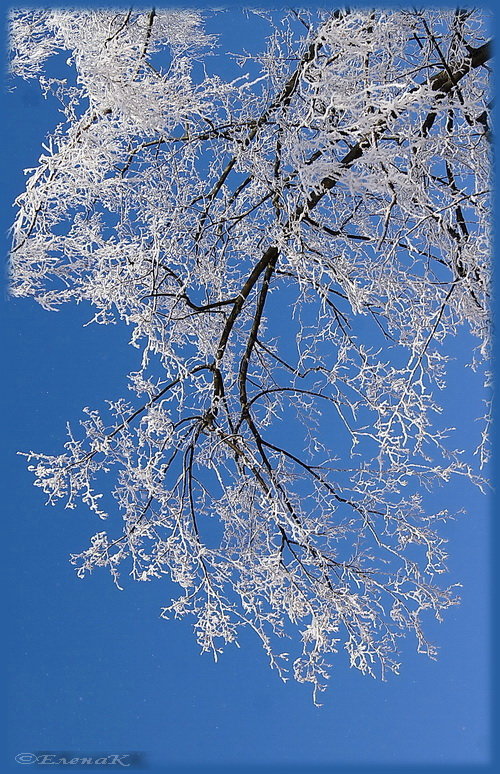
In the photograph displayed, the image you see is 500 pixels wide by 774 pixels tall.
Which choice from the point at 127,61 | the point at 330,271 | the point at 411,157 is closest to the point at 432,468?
the point at 330,271

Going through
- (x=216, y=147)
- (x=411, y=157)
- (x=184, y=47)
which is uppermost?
(x=184, y=47)

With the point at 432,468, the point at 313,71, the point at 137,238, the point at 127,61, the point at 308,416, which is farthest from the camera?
the point at 308,416

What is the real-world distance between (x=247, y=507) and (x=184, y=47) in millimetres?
962

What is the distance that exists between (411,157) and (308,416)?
70 centimetres

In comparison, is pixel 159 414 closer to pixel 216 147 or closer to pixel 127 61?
pixel 216 147

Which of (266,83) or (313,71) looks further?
(266,83)

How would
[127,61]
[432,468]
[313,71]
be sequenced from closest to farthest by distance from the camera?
[313,71] < [127,61] < [432,468]

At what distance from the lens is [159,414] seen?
5.49 feet

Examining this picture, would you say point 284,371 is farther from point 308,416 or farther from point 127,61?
point 127,61

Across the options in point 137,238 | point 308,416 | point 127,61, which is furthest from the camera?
point 308,416

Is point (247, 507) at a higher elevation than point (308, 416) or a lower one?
lower

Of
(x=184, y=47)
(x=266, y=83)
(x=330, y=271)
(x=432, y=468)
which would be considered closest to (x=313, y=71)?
(x=330, y=271)

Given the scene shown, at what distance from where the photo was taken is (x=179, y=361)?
1545mm

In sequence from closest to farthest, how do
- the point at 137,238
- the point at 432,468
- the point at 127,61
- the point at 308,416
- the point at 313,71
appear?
the point at 313,71, the point at 127,61, the point at 432,468, the point at 137,238, the point at 308,416
